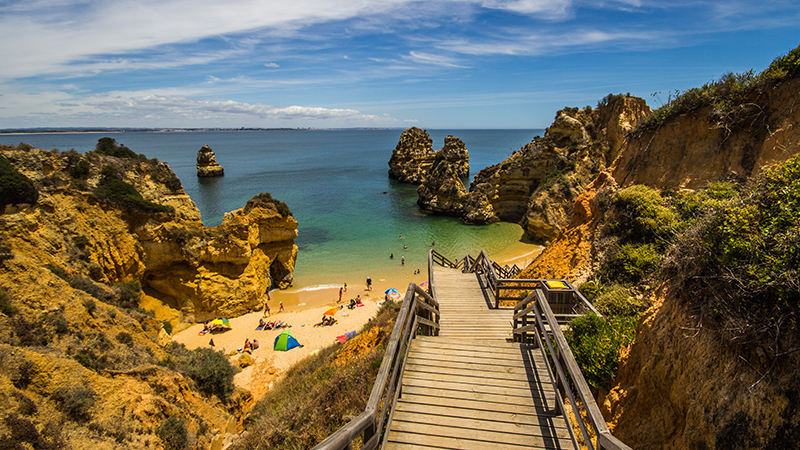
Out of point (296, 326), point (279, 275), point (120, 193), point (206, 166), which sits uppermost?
point (206, 166)

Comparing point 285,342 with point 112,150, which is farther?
point 112,150

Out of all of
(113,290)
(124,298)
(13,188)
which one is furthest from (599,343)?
(13,188)

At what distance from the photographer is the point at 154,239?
62.4ft

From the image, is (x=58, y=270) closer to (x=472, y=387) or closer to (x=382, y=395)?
(x=382, y=395)

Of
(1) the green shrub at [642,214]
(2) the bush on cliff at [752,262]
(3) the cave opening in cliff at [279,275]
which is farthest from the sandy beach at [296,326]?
(2) the bush on cliff at [752,262]

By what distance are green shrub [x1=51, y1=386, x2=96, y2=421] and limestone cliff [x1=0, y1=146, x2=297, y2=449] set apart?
0.07 feet

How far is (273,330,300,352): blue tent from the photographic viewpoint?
18.1 metres

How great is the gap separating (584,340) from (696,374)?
2298mm

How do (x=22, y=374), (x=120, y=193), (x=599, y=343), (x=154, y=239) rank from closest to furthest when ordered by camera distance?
1. (x=599, y=343)
2. (x=22, y=374)
3. (x=120, y=193)
4. (x=154, y=239)

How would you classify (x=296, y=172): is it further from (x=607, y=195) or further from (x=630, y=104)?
(x=607, y=195)

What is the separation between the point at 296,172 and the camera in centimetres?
9000

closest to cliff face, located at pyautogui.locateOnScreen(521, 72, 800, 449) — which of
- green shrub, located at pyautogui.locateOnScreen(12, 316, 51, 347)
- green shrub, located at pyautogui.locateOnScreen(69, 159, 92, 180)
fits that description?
green shrub, located at pyautogui.locateOnScreen(12, 316, 51, 347)

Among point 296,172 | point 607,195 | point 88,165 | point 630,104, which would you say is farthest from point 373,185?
point 607,195

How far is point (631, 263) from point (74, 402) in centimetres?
1317
